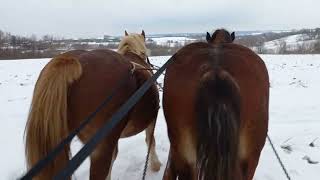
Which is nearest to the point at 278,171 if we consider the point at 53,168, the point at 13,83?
the point at 53,168

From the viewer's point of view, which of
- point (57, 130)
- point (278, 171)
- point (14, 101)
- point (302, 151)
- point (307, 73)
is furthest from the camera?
point (307, 73)

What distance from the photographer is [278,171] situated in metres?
4.15

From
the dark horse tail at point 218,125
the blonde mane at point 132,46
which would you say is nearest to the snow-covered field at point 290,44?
the blonde mane at point 132,46

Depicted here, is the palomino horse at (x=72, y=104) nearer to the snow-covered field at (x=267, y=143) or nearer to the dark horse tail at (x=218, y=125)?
the dark horse tail at (x=218, y=125)

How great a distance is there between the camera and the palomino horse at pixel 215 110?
218 cm

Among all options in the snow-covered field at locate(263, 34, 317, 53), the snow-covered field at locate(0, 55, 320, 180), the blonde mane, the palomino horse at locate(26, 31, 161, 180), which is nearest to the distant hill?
the snow-covered field at locate(263, 34, 317, 53)

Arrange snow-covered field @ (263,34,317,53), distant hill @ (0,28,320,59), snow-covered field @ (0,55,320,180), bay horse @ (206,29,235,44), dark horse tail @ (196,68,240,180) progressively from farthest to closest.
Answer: snow-covered field @ (263,34,317,53), distant hill @ (0,28,320,59), snow-covered field @ (0,55,320,180), bay horse @ (206,29,235,44), dark horse tail @ (196,68,240,180)

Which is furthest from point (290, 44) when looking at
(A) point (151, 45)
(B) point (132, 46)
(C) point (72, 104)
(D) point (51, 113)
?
(D) point (51, 113)

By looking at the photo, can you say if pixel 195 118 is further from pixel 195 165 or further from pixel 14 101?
pixel 14 101

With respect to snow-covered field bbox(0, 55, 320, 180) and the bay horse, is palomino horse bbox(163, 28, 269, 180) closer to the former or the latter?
the bay horse

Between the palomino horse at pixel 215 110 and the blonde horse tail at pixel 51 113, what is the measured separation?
812 millimetres

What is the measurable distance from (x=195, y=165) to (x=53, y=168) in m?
1.15

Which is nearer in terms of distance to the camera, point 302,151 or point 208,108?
point 208,108

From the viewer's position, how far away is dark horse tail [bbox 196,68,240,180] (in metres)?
2.16
